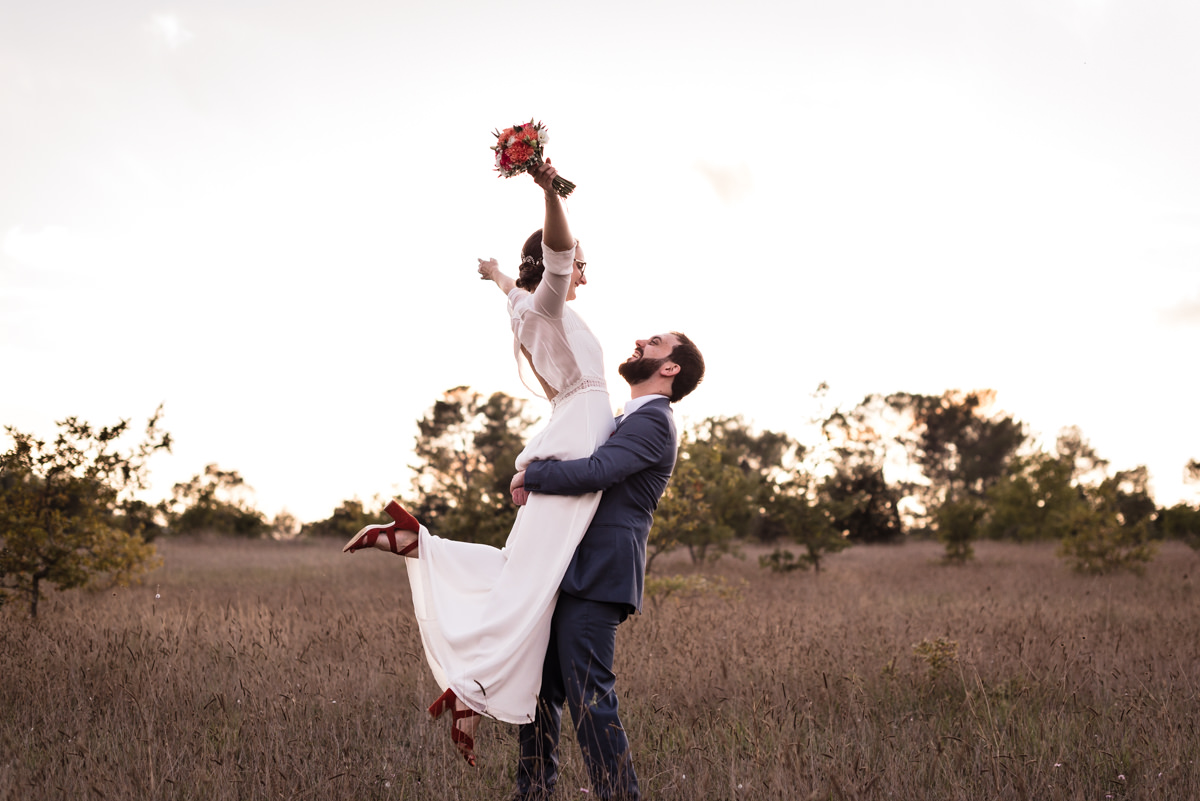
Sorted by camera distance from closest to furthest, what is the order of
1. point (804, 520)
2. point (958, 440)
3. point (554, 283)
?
point (554, 283)
point (804, 520)
point (958, 440)

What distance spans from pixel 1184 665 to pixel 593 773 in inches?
206

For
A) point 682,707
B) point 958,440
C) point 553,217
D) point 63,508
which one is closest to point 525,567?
point 553,217

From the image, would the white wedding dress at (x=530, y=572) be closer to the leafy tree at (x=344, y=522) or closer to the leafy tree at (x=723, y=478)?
the leafy tree at (x=723, y=478)

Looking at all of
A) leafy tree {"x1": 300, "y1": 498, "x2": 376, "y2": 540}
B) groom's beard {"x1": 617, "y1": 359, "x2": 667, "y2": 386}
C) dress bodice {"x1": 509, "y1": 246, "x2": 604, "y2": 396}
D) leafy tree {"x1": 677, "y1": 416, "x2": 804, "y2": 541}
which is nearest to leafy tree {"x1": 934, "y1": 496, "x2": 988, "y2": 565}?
leafy tree {"x1": 677, "y1": 416, "x2": 804, "y2": 541}

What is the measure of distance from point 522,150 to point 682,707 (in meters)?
3.59

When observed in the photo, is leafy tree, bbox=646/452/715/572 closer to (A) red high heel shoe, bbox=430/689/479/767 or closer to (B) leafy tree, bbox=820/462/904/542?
(B) leafy tree, bbox=820/462/904/542

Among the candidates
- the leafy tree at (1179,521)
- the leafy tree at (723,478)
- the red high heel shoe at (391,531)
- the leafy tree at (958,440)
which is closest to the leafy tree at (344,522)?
the leafy tree at (723,478)

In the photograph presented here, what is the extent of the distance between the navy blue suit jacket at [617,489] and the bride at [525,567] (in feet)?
0.21

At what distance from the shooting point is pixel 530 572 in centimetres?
287

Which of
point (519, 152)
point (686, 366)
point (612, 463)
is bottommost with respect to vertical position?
point (612, 463)

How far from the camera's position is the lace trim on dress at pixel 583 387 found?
9.53 ft

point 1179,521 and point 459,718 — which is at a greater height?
point 1179,521

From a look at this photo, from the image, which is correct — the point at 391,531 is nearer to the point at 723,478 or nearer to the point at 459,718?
the point at 459,718

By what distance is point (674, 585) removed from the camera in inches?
345
